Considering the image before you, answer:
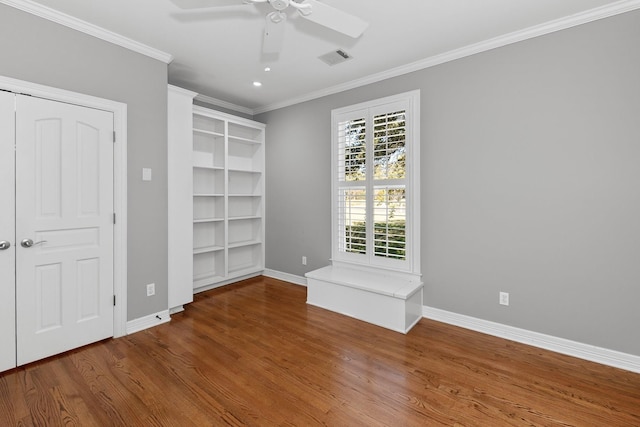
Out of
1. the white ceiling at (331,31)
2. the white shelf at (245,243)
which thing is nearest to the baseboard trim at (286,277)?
the white shelf at (245,243)

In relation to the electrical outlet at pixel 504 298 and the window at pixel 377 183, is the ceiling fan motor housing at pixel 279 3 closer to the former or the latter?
the window at pixel 377 183

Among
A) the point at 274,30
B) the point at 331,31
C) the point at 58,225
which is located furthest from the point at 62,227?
the point at 331,31

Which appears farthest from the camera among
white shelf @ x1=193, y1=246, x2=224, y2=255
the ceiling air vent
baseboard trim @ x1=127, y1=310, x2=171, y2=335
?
white shelf @ x1=193, y1=246, x2=224, y2=255

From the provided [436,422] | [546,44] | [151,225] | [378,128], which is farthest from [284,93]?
[436,422]

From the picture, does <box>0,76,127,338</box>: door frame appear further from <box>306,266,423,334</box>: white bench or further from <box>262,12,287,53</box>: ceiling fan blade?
<box>306,266,423,334</box>: white bench

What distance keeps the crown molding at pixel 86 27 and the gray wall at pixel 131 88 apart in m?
0.04

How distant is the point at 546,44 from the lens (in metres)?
2.67

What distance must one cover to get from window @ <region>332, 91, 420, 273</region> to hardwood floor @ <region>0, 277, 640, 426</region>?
3.30 feet

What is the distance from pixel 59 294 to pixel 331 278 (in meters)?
2.63

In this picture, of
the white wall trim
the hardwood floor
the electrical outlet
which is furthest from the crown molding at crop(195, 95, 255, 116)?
the electrical outlet

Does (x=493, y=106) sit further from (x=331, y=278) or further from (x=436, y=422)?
(x=436, y=422)

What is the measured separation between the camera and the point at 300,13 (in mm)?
1954

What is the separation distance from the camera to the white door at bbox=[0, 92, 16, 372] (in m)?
2.28

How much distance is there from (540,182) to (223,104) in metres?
4.41
